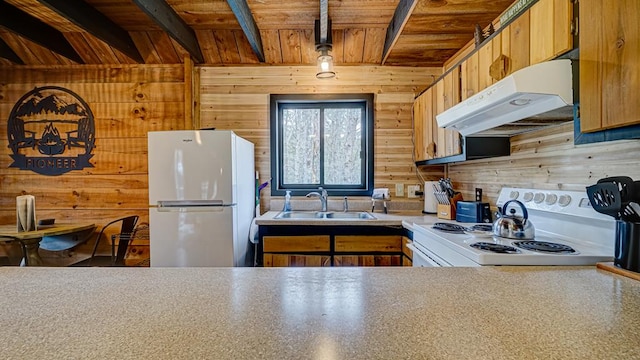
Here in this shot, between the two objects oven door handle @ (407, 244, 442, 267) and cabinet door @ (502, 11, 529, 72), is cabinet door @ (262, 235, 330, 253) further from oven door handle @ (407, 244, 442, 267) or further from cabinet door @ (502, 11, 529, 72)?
cabinet door @ (502, 11, 529, 72)

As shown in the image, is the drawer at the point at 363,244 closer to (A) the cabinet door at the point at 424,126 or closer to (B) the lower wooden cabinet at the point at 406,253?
(B) the lower wooden cabinet at the point at 406,253

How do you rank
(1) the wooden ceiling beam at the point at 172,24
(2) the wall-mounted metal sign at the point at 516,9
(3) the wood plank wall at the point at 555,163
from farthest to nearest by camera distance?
(1) the wooden ceiling beam at the point at 172,24 < (2) the wall-mounted metal sign at the point at 516,9 < (3) the wood plank wall at the point at 555,163

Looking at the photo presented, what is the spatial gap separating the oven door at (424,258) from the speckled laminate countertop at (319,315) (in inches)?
25.2

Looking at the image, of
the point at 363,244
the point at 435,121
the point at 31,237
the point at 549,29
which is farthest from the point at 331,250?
the point at 31,237

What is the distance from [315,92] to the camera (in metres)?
3.00

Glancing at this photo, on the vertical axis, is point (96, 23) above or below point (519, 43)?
above

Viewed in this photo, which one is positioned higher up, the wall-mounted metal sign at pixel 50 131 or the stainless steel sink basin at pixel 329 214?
the wall-mounted metal sign at pixel 50 131

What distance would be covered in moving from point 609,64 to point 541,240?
0.90m

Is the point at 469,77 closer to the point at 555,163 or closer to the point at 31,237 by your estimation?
the point at 555,163

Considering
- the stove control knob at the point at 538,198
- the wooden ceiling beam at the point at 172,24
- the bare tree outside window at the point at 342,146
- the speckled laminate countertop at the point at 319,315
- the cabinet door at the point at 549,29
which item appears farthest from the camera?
the bare tree outside window at the point at 342,146

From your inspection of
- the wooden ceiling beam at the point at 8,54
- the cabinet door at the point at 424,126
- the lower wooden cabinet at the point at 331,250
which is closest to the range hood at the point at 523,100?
the cabinet door at the point at 424,126

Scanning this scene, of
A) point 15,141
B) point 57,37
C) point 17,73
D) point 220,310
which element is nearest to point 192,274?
point 220,310

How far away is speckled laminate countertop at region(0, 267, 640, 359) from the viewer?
0.54 metres

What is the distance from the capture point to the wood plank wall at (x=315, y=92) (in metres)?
2.99
